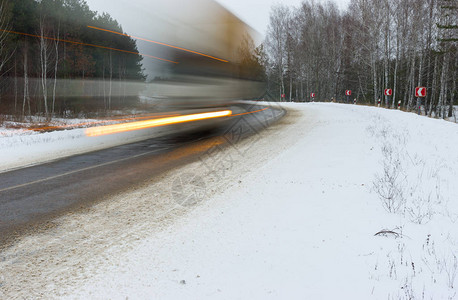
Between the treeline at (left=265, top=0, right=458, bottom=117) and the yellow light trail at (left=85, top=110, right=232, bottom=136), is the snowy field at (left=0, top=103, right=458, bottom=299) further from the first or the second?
the treeline at (left=265, top=0, right=458, bottom=117)

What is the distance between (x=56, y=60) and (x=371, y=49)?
33457 millimetres

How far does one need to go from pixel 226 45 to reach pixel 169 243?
12.1 meters

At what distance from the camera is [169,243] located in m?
3.40

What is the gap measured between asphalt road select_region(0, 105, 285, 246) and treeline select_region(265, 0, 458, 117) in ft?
87.8

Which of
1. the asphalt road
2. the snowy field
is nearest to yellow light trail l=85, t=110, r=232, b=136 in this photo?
the asphalt road

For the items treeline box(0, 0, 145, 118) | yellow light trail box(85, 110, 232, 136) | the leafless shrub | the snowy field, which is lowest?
the snowy field

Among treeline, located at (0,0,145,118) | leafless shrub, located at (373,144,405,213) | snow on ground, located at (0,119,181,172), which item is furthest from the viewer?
treeline, located at (0,0,145,118)

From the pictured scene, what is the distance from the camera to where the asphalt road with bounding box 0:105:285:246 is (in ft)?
14.3

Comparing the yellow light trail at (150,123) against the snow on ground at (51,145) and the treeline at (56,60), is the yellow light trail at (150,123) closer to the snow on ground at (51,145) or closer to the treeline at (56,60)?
the snow on ground at (51,145)

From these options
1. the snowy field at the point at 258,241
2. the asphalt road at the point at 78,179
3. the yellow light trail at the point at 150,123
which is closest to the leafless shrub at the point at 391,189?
the snowy field at the point at 258,241

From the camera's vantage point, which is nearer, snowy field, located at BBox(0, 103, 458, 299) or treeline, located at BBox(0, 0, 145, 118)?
snowy field, located at BBox(0, 103, 458, 299)

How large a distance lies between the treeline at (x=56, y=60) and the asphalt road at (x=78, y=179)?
18403mm

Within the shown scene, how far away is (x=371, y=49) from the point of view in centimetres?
3228

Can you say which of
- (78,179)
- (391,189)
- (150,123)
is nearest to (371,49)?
(150,123)
